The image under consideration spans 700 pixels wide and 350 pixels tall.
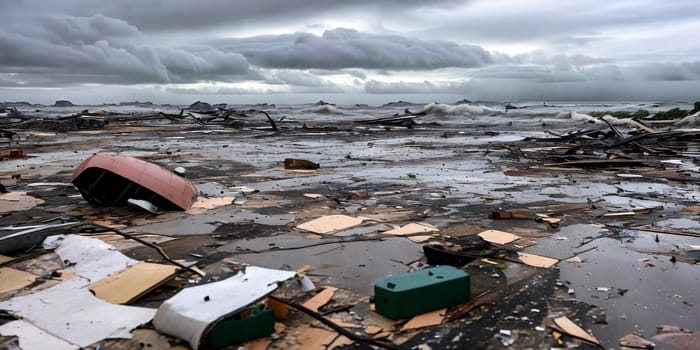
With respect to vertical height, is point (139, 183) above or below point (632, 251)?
above

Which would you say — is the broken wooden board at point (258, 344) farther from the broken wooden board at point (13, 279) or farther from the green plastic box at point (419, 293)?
the broken wooden board at point (13, 279)

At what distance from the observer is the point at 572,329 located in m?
3.37

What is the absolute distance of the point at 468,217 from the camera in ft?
22.4

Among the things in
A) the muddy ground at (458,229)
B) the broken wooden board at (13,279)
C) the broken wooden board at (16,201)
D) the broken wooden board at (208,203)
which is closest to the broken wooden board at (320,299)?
the muddy ground at (458,229)

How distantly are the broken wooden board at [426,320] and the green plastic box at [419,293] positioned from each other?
0.03 meters

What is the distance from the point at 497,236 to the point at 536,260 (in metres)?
0.86

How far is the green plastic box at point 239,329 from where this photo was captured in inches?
122

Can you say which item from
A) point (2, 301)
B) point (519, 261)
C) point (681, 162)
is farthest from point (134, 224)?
point (681, 162)

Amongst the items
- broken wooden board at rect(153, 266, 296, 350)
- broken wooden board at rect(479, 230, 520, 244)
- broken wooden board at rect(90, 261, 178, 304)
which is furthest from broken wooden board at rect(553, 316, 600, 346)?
broken wooden board at rect(90, 261, 178, 304)

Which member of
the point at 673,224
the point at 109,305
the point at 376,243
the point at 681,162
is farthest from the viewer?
the point at 681,162

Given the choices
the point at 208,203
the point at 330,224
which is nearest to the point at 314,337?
the point at 330,224

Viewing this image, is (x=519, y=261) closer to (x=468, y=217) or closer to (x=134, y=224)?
(x=468, y=217)

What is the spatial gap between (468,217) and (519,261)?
200cm

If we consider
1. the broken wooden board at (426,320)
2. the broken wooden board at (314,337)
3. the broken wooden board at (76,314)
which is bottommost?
the broken wooden board at (314,337)
